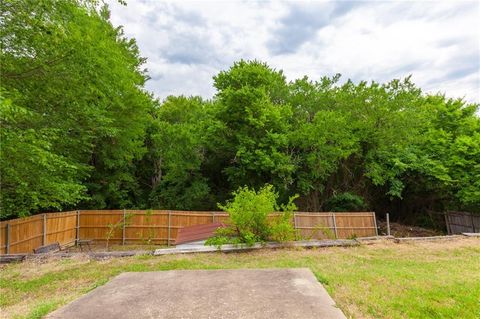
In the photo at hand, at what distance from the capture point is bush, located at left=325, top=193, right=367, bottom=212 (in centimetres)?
1698

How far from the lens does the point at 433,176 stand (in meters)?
16.7

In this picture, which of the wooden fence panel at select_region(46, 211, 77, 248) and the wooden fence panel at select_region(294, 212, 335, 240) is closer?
the wooden fence panel at select_region(46, 211, 77, 248)

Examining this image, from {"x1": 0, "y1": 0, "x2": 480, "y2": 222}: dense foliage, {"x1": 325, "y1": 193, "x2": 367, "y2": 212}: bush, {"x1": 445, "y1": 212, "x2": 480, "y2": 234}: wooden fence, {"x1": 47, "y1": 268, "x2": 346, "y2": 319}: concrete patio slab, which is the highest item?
{"x1": 0, "y1": 0, "x2": 480, "y2": 222}: dense foliage

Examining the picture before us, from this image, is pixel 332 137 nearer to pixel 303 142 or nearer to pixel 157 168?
pixel 303 142

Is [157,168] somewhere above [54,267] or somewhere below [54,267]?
above

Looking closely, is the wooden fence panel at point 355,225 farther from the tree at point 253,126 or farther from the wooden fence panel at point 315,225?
the tree at point 253,126

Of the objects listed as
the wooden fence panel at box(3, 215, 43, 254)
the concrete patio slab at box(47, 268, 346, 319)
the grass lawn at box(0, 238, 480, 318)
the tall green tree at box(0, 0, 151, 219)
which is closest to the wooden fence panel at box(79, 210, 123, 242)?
the wooden fence panel at box(3, 215, 43, 254)

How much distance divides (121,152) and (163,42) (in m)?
8.19

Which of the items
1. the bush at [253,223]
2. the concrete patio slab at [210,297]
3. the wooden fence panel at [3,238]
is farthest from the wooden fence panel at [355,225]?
the wooden fence panel at [3,238]

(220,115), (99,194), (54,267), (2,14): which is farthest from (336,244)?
(99,194)

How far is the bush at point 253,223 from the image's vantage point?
884 centimetres

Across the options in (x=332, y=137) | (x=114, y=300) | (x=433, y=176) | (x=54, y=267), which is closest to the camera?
(x=114, y=300)

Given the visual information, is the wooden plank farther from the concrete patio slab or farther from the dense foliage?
the dense foliage

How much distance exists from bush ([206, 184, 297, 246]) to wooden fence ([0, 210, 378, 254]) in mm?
2114
